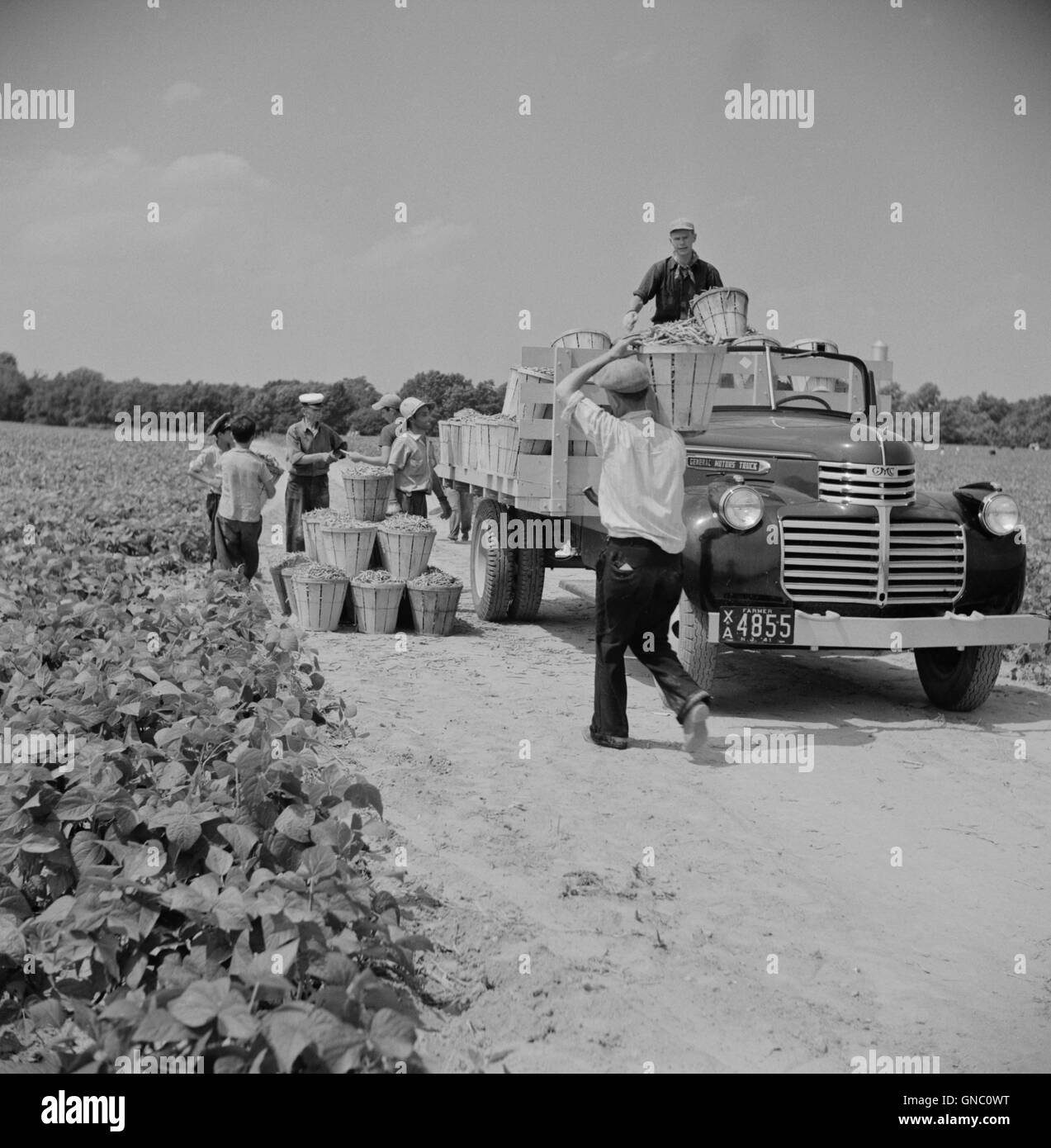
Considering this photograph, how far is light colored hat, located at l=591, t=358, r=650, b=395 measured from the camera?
5832 millimetres

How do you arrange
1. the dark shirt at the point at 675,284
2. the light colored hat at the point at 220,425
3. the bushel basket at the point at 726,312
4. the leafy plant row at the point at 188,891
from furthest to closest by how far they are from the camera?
the light colored hat at the point at 220,425 → the dark shirt at the point at 675,284 → the bushel basket at the point at 726,312 → the leafy plant row at the point at 188,891

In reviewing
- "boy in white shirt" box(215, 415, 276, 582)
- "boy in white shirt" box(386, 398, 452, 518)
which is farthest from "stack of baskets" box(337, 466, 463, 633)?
"boy in white shirt" box(386, 398, 452, 518)

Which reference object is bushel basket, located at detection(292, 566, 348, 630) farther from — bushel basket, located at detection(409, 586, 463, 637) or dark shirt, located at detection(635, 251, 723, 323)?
dark shirt, located at detection(635, 251, 723, 323)

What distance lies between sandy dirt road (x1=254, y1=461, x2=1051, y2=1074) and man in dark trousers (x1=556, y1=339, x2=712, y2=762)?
45 centimetres

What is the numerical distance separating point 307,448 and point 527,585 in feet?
10.3

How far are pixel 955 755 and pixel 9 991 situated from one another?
4.67 m

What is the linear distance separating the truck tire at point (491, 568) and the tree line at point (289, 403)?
182 inches

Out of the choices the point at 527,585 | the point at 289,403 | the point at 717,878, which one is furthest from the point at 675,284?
the point at 289,403

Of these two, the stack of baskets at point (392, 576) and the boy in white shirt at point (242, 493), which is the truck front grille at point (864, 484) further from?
the boy in white shirt at point (242, 493)

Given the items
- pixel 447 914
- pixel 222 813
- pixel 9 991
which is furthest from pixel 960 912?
pixel 9 991

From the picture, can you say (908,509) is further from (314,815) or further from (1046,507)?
(1046,507)

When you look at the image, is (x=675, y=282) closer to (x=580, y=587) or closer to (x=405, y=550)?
(x=405, y=550)

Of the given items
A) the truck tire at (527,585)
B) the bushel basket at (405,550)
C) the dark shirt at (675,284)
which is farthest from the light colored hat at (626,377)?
the bushel basket at (405,550)

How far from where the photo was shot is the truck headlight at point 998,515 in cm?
691
